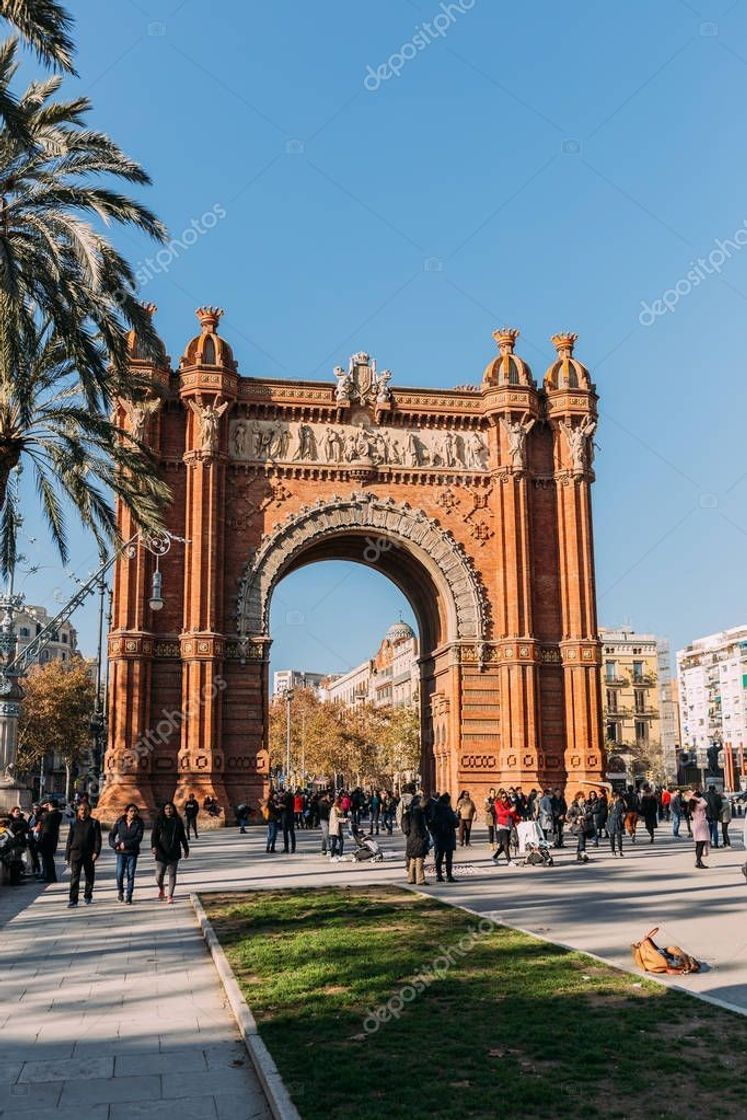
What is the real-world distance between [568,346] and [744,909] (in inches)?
1044

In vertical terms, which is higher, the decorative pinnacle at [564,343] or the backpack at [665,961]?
the decorative pinnacle at [564,343]

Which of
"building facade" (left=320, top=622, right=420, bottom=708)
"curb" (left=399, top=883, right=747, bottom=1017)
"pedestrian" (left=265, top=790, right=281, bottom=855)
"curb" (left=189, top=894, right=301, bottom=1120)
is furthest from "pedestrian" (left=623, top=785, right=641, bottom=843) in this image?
"building facade" (left=320, top=622, right=420, bottom=708)

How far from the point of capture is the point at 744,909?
48.3 feet

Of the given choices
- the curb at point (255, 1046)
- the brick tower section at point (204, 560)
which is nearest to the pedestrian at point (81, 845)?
the curb at point (255, 1046)

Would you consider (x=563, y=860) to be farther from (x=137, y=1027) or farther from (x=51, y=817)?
(x=137, y=1027)

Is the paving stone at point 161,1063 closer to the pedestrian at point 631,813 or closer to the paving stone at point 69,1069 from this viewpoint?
the paving stone at point 69,1069

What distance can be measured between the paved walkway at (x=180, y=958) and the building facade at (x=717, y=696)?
98645 mm

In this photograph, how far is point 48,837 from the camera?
20125 mm

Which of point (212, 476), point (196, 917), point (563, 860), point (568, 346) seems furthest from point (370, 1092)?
point (568, 346)

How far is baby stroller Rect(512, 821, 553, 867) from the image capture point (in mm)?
21422

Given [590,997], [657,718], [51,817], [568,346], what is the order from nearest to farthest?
[590,997]
[51,817]
[568,346]
[657,718]

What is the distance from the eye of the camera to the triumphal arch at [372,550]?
108 feet

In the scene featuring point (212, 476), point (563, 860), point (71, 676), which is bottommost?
point (563, 860)

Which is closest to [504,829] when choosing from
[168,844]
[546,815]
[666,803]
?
[546,815]
